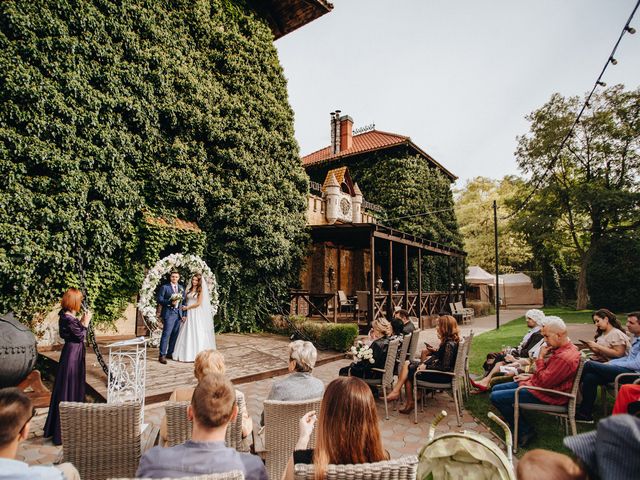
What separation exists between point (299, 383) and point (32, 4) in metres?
9.35

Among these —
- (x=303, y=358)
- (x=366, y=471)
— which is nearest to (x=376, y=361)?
(x=303, y=358)

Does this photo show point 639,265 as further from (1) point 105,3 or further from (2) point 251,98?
(1) point 105,3

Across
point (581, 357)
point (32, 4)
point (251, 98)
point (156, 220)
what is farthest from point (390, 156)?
point (581, 357)

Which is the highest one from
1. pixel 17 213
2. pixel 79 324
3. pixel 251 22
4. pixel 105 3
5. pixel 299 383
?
pixel 251 22

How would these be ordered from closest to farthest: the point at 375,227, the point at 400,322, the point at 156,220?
1. the point at 400,322
2. the point at 156,220
3. the point at 375,227

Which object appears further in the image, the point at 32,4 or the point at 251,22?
the point at 251,22

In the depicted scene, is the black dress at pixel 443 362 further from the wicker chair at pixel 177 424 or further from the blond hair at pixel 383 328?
the wicker chair at pixel 177 424

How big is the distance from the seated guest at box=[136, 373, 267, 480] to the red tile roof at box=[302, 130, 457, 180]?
64.6 feet

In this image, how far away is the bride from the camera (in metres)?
7.29

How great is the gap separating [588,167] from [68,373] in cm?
2798

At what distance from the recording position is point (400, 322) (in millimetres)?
6285

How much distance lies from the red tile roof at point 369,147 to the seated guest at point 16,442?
20.0 meters

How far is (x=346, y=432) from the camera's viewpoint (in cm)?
175

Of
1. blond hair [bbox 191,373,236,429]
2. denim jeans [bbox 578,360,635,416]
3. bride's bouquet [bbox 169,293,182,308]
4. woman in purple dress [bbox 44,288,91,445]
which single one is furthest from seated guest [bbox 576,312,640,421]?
bride's bouquet [bbox 169,293,182,308]
